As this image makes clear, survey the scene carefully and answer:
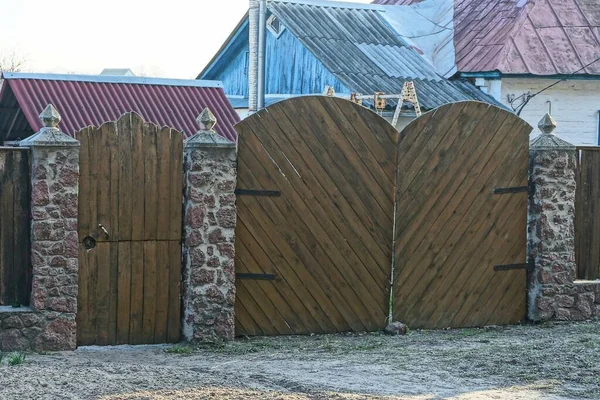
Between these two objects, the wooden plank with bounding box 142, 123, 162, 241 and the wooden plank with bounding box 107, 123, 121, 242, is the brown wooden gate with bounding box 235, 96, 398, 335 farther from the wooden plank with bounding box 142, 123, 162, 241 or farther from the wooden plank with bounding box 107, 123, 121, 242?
the wooden plank with bounding box 107, 123, 121, 242

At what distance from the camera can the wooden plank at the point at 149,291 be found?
31.9 ft

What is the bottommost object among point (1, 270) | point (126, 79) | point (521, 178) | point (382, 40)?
point (1, 270)

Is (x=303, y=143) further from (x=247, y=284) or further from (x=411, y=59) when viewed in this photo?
(x=411, y=59)

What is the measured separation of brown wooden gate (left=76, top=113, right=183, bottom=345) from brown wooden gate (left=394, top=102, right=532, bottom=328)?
236 cm

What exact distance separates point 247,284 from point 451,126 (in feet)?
8.82

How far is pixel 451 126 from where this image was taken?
10.8 m

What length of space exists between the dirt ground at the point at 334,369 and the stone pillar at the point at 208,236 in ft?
0.90

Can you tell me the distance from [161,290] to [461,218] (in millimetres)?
3213

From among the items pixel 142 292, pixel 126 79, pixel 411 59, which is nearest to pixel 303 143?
pixel 142 292

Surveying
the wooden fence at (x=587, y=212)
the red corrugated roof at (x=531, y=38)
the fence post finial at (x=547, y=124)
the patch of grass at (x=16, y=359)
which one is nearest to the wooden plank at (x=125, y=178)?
the patch of grass at (x=16, y=359)

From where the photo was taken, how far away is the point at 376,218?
10.6 m

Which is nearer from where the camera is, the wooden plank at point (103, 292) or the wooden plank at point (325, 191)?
the wooden plank at point (103, 292)

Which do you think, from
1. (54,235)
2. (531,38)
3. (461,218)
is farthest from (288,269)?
(531,38)

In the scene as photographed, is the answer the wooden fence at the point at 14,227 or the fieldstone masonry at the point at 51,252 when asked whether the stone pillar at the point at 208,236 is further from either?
the wooden fence at the point at 14,227
